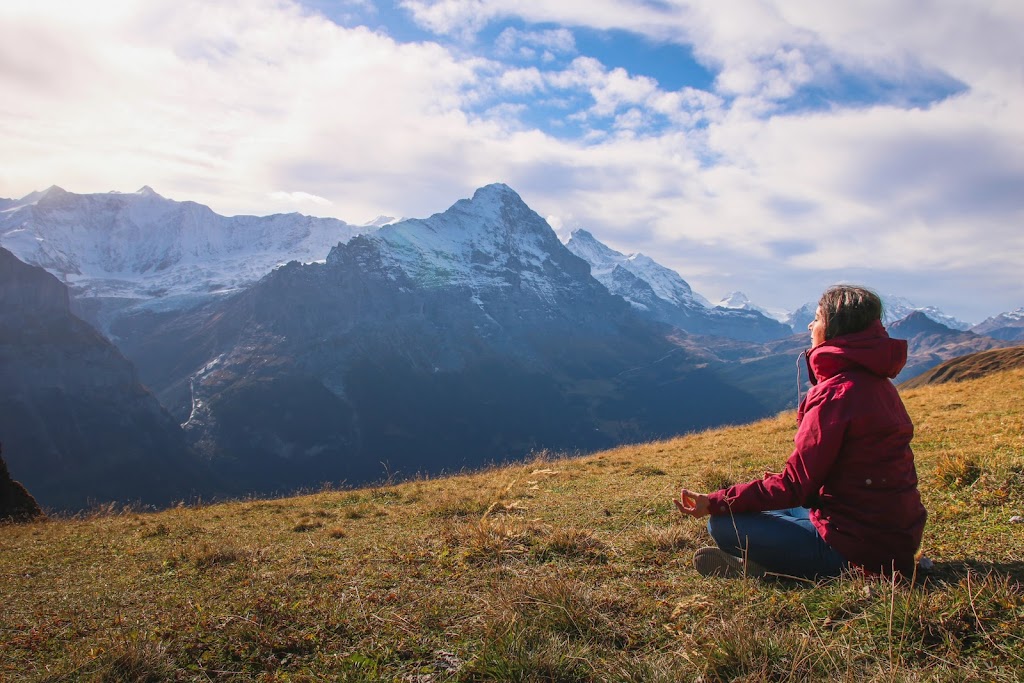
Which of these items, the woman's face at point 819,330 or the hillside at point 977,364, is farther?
the hillside at point 977,364

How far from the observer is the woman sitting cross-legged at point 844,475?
200 inches

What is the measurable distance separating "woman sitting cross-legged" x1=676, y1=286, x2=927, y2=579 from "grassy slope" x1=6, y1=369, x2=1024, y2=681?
1.12 feet

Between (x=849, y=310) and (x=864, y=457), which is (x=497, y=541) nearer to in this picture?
(x=864, y=457)

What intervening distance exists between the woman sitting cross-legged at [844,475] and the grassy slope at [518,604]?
34 centimetres

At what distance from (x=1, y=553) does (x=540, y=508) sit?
11.7 m

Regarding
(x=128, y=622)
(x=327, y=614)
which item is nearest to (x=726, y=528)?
(x=327, y=614)

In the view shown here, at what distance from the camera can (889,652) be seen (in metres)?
3.85

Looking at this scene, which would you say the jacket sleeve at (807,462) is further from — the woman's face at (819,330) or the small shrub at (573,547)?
the small shrub at (573,547)

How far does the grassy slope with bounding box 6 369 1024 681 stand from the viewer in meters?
4.22

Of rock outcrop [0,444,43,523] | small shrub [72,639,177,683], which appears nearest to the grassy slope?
small shrub [72,639,177,683]

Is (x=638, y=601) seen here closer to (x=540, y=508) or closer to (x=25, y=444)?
(x=540, y=508)

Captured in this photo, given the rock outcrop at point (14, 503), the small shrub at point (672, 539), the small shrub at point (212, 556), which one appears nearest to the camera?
the small shrub at point (672, 539)

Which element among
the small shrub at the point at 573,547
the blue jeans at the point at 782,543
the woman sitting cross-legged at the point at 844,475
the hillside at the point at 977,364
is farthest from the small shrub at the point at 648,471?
the hillside at the point at 977,364

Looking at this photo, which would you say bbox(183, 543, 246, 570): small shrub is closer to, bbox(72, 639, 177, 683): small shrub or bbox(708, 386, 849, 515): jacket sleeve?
bbox(72, 639, 177, 683): small shrub
